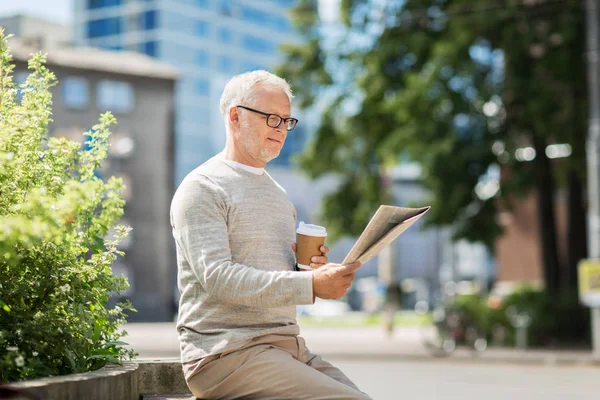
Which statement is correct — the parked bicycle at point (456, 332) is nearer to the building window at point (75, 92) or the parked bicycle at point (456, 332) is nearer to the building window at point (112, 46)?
the building window at point (75, 92)

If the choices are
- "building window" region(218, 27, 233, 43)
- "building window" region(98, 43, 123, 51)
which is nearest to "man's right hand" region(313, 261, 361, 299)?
"building window" region(98, 43, 123, 51)

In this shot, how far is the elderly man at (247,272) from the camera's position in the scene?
3.36 meters

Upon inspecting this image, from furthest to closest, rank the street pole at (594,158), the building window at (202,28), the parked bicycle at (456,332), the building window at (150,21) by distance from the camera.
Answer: the building window at (202,28) < the building window at (150,21) < the parked bicycle at (456,332) < the street pole at (594,158)

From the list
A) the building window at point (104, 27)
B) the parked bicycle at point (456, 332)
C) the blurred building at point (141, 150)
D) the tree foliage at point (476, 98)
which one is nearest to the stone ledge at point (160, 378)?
the tree foliage at point (476, 98)

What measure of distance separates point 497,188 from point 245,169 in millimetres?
18077

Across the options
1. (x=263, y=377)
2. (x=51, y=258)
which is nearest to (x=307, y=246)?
(x=263, y=377)

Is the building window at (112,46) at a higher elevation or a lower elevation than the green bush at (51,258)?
higher

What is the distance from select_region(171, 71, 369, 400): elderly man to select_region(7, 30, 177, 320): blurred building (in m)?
49.7

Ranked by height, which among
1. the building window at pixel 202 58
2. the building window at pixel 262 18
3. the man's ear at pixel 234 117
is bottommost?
the man's ear at pixel 234 117

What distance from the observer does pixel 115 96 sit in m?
53.6

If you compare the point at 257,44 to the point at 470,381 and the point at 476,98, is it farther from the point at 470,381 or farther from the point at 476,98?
the point at 470,381

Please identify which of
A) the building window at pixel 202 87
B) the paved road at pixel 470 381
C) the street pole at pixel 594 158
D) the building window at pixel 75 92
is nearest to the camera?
the paved road at pixel 470 381

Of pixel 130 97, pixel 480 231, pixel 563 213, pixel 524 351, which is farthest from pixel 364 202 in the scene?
pixel 130 97

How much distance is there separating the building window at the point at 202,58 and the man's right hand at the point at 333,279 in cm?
8997
